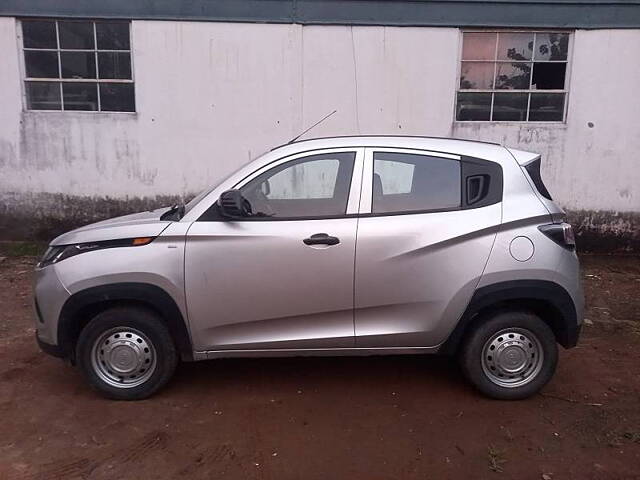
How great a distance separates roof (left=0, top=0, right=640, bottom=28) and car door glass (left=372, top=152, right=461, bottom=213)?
4486 mm

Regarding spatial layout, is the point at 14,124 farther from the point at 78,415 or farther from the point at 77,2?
the point at 78,415

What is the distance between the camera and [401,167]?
3854 mm

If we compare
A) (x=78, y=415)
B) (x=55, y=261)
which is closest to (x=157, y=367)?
(x=78, y=415)

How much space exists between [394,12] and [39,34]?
4946 millimetres

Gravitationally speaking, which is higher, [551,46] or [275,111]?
[551,46]

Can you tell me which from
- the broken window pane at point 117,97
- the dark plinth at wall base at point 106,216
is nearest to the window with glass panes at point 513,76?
the dark plinth at wall base at point 106,216

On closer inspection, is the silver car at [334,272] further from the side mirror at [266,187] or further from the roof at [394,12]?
the roof at [394,12]

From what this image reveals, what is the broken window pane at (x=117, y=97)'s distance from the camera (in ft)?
26.1

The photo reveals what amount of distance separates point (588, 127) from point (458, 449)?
6.10 metres

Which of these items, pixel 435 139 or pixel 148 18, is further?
pixel 148 18

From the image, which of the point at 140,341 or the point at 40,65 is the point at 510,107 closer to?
the point at 140,341

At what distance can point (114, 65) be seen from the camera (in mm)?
7941

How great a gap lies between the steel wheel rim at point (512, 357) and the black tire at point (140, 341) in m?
2.14

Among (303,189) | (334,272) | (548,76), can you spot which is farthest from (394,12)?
(334,272)
